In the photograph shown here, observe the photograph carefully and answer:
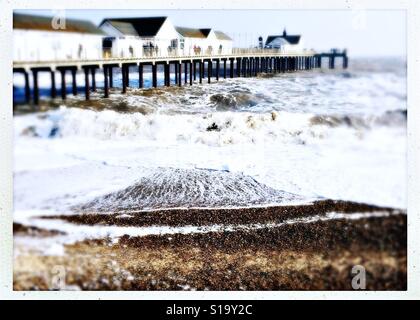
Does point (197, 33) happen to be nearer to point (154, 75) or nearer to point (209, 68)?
point (209, 68)

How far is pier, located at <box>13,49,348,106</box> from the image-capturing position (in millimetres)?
5895

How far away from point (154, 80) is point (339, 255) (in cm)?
316

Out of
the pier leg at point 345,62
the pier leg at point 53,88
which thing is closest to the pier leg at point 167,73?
the pier leg at point 53,88

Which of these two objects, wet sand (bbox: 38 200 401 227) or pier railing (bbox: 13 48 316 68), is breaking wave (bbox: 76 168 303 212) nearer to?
wet sand (bbox: 38 200 401 227)

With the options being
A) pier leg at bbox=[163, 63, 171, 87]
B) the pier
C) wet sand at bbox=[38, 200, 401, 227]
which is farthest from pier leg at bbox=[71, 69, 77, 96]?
wet sand at bbox=[38, 200, 401, 227]

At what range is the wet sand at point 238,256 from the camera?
541 centimetres

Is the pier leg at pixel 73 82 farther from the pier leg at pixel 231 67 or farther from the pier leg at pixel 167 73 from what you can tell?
the pier leg at pixel 231 67

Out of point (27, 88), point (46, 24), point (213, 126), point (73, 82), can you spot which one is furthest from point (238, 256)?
point (46, 24)

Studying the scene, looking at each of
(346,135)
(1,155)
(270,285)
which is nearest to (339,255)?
(270,285)

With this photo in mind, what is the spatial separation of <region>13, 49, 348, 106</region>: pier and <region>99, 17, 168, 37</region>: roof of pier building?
0.46 meters

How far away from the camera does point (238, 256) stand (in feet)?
18.7

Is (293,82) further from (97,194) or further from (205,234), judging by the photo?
(97,194)

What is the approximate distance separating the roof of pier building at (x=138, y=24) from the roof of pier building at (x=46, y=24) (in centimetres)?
15

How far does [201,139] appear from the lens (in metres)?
6.40
